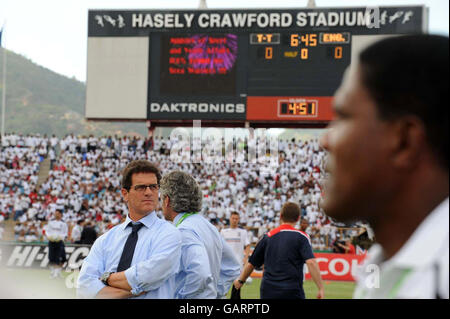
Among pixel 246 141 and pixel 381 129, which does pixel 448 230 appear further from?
pixel 246 141

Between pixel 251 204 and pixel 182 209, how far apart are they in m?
21.5

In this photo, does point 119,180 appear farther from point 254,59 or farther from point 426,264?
point 426,264

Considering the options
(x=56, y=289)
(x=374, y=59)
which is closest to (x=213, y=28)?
(x=56, y=289)

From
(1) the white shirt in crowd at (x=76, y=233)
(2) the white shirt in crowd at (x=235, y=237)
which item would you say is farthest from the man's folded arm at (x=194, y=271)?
(1) the white shirt in crowd at (x=76, y=233)

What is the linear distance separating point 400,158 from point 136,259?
297cm

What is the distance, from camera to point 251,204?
1033 inches

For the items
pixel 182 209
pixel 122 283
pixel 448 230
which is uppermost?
pixel 448 230

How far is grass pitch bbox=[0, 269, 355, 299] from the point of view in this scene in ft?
43.1

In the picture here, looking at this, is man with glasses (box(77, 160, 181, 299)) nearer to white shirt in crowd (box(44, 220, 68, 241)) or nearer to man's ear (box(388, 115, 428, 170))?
man's ear (box(388, 115, 428, 170))

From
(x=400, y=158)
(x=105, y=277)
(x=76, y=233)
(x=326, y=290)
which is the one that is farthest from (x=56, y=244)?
(x=400, y=158)

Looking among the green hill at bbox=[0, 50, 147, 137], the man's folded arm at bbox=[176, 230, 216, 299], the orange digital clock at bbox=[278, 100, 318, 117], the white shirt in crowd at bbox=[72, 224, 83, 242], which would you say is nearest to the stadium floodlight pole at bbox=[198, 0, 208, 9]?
the orange digital clock at bbox=[278, 100, 318, 117]

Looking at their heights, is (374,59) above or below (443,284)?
above

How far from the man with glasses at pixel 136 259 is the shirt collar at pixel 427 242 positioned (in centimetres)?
281

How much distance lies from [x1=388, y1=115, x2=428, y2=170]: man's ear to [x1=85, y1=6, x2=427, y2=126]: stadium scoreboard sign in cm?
2528
